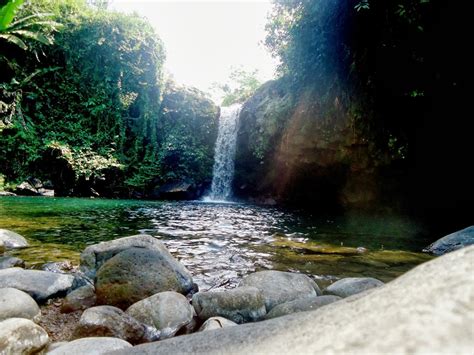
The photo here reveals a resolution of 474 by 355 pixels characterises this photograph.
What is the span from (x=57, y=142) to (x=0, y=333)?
56.3 ft

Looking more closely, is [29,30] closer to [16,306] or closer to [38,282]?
[38,282]

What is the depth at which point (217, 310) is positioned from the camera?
2.54m

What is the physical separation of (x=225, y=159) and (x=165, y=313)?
622 inches

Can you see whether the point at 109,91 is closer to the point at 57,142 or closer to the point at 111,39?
the point at 111,39

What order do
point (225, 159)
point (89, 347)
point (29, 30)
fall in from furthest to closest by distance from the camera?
1. point (225, 159)
2. point (29, 30)
3. point (89, 347)

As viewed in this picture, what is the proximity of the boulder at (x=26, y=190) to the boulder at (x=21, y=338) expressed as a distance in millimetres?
15421

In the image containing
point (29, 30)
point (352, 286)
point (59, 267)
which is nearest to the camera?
point (352, 286)

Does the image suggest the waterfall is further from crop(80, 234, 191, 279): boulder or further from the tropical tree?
crop(80, 234, 191, 279): boulder

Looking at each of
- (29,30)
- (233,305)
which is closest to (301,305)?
(233,305)

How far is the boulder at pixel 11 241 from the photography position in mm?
4488

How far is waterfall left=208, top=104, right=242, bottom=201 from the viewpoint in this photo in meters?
17.7

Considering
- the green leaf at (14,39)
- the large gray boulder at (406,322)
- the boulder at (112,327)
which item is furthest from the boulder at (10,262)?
the green leaf at (14,39)

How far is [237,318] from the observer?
252cm

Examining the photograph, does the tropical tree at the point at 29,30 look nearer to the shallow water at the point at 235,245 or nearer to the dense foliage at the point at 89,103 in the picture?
the dense foliage at the point at 89,103
